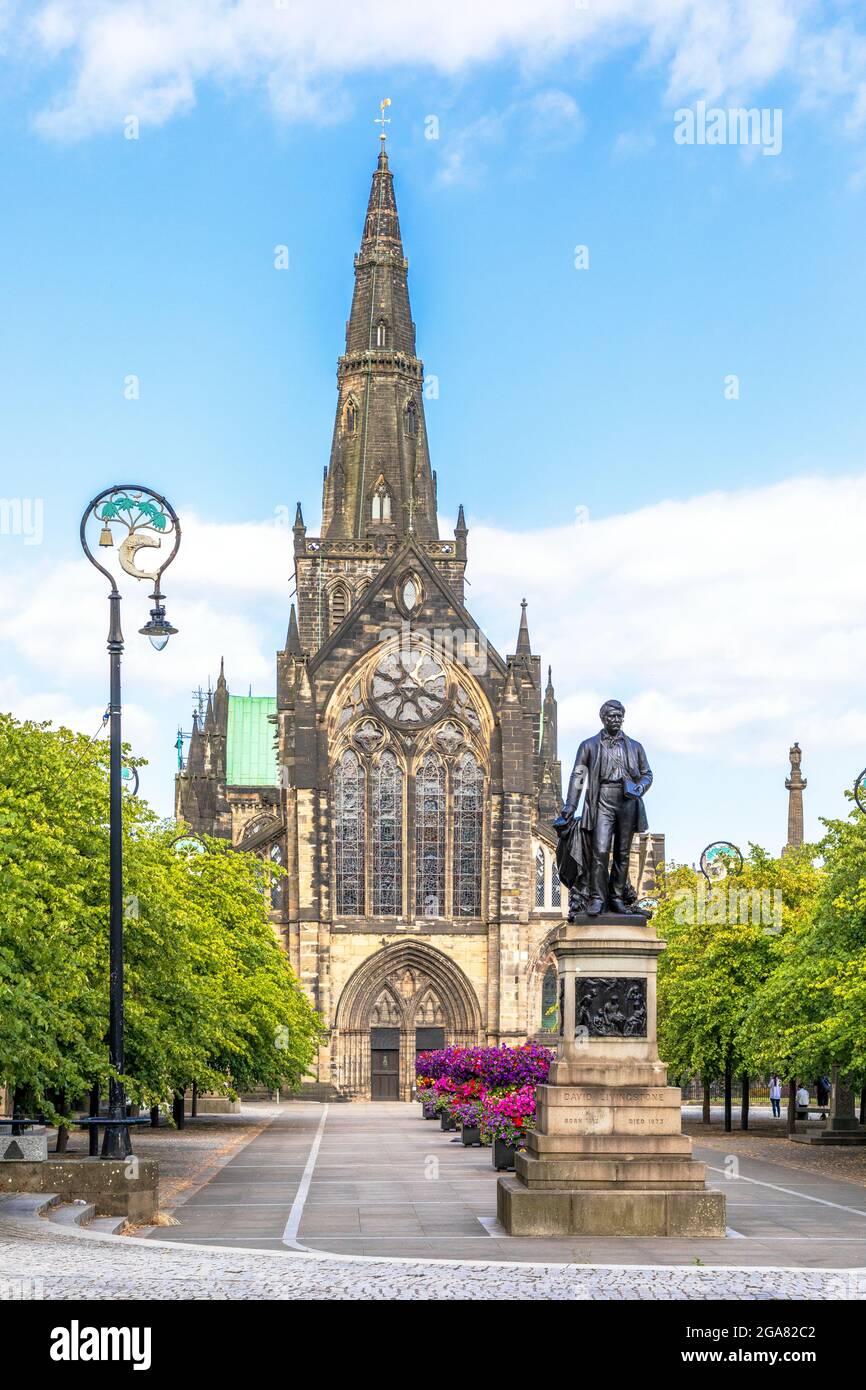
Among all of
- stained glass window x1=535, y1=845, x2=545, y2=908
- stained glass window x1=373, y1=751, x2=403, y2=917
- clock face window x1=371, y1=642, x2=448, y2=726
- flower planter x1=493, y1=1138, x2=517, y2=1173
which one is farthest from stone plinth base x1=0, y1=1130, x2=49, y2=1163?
stained glass window x1=535, y1=845, x2=545, y2=908

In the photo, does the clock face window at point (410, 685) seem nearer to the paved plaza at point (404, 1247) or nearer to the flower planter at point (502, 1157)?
the paved plaza at point (404, 1247)

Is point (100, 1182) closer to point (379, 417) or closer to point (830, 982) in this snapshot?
point (830, 982)

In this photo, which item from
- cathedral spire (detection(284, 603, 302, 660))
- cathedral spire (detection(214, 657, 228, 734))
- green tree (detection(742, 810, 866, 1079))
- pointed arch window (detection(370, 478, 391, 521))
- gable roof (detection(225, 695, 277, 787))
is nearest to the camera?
green tree (detection(742, 810, 866, 1079))

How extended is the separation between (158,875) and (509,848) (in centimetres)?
4504

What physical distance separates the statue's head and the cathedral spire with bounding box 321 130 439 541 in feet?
225

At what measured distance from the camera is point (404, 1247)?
1773 cm

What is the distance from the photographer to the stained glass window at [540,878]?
255 feet

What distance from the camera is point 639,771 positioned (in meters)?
20.1

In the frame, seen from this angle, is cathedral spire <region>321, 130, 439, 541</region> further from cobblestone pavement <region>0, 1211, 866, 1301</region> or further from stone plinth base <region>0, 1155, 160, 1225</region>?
cobblestone pavement <region>0, 1211, 866, 1301</region>

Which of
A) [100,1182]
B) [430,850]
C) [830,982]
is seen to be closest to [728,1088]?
[830,982]

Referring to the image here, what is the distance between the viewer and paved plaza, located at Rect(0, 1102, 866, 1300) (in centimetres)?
1352

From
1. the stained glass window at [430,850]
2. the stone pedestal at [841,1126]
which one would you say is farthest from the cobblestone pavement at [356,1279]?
the stained glass window at [430,850]

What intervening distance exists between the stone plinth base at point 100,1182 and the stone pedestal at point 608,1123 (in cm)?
413

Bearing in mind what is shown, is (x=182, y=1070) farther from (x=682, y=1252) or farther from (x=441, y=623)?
(x=441, y=623)
